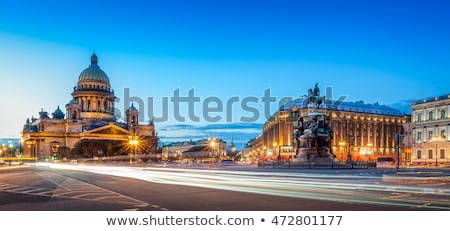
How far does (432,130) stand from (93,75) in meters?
121

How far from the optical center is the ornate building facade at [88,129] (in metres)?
145

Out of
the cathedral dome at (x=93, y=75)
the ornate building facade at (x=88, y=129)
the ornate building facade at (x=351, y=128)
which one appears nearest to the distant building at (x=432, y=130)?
the ornate building facade at (x=351, y=128)

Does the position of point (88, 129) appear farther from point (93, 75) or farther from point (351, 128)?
point (351, 128)

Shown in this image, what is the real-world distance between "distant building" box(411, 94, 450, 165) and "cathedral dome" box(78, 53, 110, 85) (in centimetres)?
11430

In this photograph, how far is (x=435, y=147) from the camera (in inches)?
3792

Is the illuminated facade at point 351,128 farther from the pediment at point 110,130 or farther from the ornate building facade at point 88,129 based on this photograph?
the pediment at point 110,130

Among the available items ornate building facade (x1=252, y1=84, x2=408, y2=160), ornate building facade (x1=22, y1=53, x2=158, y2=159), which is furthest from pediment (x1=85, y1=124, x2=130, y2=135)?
ornate building facade (x1=252, y1=84, x2=408, y2=160)

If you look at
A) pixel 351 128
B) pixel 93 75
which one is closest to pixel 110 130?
pixel 93 75

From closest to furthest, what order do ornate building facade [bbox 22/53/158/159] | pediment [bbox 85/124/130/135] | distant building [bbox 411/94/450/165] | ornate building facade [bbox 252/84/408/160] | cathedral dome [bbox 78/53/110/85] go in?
distant building [bbox 411/94/450/165] → ornate building facade [bbox 252/84/408/160] → ornate building facade [bbox 22/53/158/159] → pediment [bbox 85/124/130/135] → cathedral dome [bbox 78/53/110/85]

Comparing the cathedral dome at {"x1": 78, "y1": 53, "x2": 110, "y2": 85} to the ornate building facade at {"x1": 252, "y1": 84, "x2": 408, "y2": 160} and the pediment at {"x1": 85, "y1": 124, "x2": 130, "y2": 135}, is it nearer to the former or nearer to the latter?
the pediment at {"x1": 85, "y1": 124, "x2": 130, "y2": 135}

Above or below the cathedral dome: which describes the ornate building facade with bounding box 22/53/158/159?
below

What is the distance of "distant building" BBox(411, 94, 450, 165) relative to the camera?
94.4 metres

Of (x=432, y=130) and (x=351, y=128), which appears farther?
(x=351, y=128)

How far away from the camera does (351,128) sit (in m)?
131
